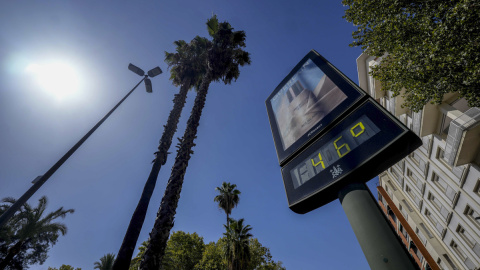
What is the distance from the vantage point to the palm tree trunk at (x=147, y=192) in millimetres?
7270

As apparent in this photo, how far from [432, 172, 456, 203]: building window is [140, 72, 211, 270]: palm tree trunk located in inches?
799

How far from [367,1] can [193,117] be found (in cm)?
956

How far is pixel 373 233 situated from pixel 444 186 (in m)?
21.6

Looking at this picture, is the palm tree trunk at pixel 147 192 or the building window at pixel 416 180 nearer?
the palm tree trunk at pixel 147 192

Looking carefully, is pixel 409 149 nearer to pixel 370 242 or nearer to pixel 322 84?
pixel 370 242

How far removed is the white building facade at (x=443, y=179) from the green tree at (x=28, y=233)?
28505 mm

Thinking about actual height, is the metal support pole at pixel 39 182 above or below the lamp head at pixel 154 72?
below

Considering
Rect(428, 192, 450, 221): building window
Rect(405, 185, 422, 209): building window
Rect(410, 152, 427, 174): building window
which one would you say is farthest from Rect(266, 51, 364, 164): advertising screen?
Rect(405, 185, 422, 209): building window

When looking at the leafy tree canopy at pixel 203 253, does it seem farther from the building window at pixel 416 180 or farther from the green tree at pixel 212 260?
the building window at pixel 416 180

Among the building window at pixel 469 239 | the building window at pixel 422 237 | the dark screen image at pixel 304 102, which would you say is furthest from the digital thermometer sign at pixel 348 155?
the building window at pixel 422 237

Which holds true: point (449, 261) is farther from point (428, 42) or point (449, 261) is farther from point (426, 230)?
point (428, 42)

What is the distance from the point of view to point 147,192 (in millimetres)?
A: 9422

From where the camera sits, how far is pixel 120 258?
23.4 ft

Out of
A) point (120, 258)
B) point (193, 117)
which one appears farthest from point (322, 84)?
point (120, 258)
